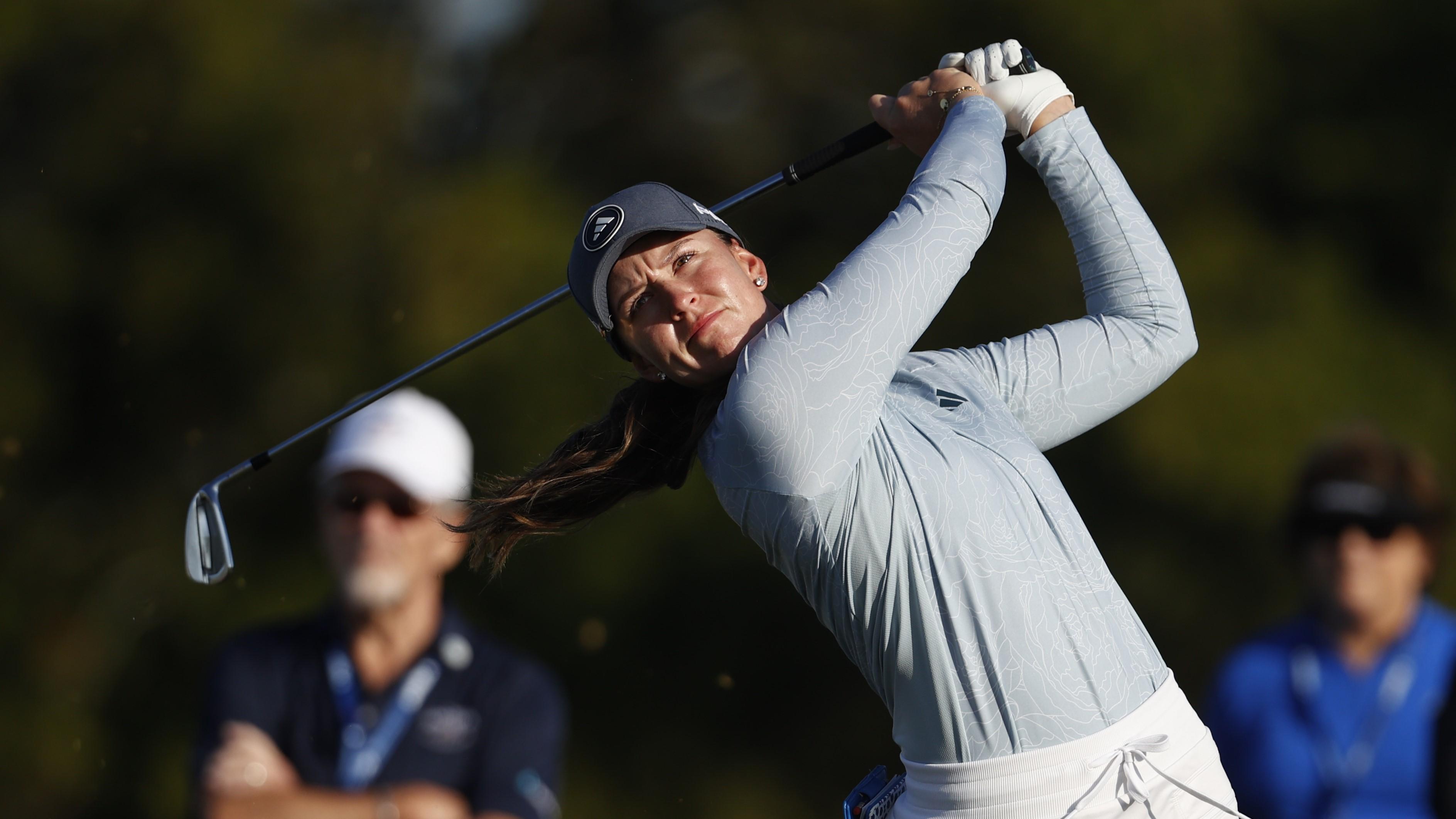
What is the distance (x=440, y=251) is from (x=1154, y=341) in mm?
6331

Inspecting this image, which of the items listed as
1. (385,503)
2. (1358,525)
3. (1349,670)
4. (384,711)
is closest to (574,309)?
(385,503)

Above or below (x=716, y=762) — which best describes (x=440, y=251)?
above

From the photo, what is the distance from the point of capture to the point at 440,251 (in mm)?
8289

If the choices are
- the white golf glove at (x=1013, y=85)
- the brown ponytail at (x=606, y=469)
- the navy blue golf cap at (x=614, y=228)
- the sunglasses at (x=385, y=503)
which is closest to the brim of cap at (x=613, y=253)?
the navy blue golf cap at (x=614, y=228)

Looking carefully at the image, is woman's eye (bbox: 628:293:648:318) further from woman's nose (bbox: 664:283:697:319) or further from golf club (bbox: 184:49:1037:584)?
golf club (bbox: 184:49:1037:584)

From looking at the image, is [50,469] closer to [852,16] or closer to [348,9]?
[348,9]

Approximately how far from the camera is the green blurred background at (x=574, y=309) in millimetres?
7320

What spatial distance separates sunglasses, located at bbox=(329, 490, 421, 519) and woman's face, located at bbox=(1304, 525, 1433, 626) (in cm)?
208

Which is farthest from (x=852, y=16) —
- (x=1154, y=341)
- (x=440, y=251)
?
(x=1154, y=341)

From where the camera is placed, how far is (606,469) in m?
2.37

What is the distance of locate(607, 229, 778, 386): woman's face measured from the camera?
85.2 inches

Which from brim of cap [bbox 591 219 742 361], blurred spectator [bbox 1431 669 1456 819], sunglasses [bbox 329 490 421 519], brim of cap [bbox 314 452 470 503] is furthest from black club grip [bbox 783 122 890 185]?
blurred spectator [bbox 1431 669 1456 819]

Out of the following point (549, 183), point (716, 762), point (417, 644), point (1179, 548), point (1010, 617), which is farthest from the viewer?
point (549, 183)

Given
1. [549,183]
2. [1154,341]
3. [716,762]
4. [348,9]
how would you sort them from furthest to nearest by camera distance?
1. [348,9]
2. [549,183]
3. [716,762]
4. [1154,341]
